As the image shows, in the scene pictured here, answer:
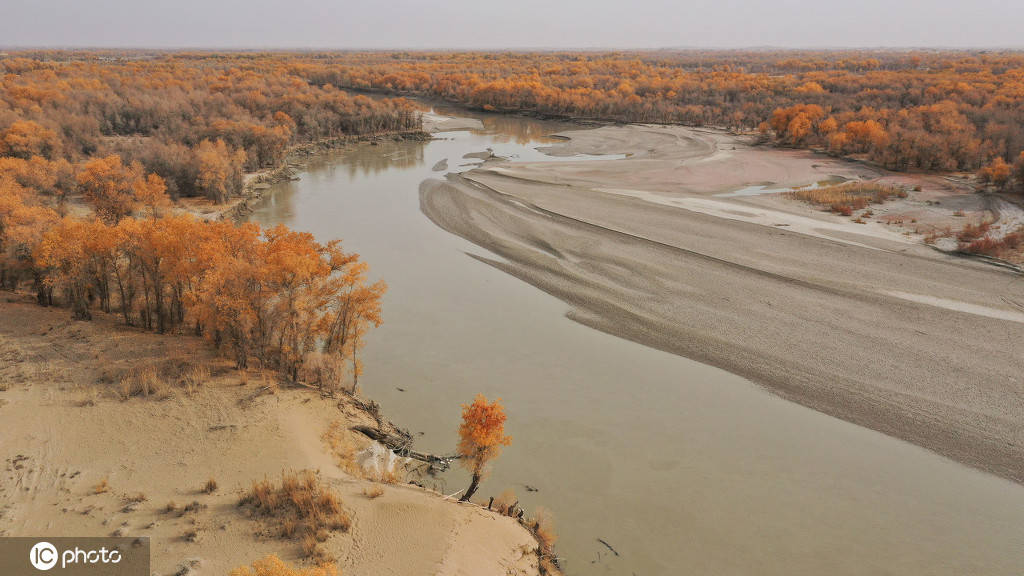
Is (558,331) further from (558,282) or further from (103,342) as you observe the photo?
(103,342)

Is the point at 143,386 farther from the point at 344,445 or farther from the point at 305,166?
the point at 305,166

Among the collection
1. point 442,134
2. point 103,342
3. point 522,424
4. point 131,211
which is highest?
point 442,134

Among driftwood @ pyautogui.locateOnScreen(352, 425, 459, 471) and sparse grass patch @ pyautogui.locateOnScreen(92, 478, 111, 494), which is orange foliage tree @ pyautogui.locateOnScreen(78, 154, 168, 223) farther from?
driftwood @ pyautogui.locateOnScreen(352, 425, 459, 471)

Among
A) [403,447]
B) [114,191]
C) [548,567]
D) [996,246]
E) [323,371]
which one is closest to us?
[548,567]

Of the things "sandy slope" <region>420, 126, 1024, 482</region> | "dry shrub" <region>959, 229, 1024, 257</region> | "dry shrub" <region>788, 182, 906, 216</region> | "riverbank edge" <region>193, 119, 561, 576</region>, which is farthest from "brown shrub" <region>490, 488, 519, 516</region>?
"dry shrub" <region>788, 182, 906, 216</region>

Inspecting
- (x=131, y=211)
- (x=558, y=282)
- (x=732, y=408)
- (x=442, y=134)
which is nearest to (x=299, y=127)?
(x=442, y=134)

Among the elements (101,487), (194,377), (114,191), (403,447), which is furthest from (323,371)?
(114,191)
